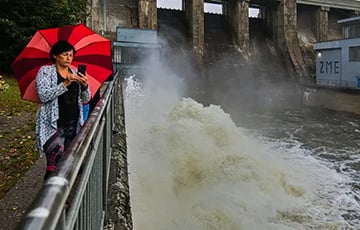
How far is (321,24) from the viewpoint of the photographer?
33.0m

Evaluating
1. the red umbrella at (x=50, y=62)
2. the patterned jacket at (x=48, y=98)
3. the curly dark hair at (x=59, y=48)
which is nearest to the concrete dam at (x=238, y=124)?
the patterned jacket at (x=48, y=98)

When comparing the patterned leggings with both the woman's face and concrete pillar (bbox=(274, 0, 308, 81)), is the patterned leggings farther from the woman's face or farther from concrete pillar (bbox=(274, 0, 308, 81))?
concrete pillar (bbox=(274, 0, 308, 81))

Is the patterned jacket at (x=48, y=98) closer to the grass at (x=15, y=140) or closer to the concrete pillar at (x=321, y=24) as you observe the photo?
the grass at (x=15, y=140)

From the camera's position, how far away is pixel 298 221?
6.57 m

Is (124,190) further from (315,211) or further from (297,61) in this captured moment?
(297,61)

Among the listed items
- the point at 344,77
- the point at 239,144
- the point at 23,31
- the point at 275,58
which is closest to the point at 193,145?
the point at 239,144

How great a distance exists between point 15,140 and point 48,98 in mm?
3873

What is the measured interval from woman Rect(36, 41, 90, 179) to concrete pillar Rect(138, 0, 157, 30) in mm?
22850

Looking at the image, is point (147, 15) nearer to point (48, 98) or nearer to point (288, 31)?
point (288, 31)

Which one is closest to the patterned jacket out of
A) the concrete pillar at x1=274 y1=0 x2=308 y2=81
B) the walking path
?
the walking path

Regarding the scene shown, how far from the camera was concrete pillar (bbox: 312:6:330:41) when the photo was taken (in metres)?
32.9

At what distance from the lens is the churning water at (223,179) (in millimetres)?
5992

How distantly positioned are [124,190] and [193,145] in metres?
6.08

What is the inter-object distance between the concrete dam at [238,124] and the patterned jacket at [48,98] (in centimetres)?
86
